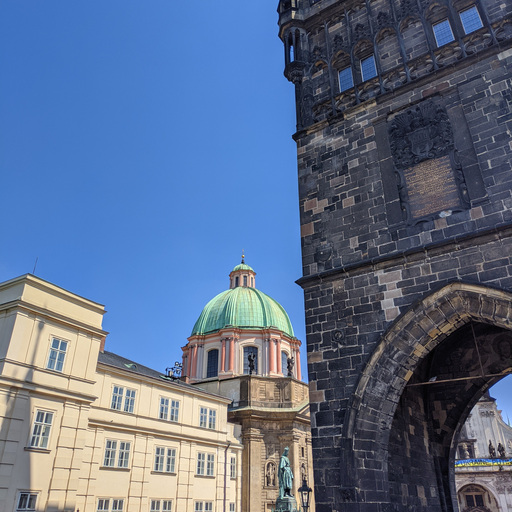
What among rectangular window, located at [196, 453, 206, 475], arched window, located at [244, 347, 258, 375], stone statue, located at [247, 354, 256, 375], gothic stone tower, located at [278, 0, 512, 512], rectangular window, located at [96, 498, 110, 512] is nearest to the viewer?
gothic stone tower, located at [278, 0, 512, 512]

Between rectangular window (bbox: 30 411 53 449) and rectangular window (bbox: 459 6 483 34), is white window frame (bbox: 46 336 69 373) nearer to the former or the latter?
rectangular window (bbox: 30 411 53 449)

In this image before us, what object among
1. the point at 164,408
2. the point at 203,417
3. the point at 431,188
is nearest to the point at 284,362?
the point at 203,417

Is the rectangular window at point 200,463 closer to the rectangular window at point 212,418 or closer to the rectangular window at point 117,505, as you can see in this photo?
the rectangular window at point 212,418

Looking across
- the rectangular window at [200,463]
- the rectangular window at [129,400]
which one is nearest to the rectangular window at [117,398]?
the rectangular window at [129,400]

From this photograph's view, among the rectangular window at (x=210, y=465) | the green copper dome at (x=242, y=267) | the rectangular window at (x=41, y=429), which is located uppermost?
the green copper dome at (x=242, y=267)

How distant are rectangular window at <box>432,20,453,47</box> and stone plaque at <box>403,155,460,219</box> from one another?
3.94 m

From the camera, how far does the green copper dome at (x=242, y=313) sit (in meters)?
39.8

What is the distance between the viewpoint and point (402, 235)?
1084cm

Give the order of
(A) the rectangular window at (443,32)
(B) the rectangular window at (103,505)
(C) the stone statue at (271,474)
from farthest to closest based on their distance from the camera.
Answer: (C) the stone statue at (271,474), (B) the rectangular window at (103,505), (A) the rectangular window at (443,32)

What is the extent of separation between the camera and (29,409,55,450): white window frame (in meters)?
16.4

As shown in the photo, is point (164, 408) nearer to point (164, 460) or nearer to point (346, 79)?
point (164, 460)

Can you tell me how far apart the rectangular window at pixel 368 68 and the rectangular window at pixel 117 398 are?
1813cm

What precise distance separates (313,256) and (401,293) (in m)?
2.71

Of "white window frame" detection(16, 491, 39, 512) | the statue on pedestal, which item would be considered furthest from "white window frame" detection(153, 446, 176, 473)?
"white window frame" detection(16, 491, 39, 512)
